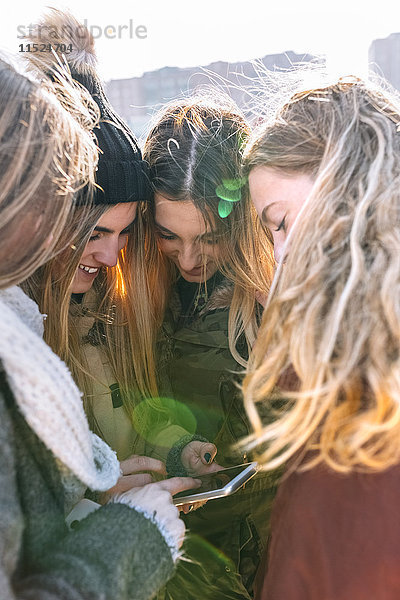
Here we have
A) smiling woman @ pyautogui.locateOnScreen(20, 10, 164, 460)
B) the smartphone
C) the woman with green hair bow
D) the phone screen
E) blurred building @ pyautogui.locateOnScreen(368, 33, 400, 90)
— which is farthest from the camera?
blurred building @ pyautogui.locateOnScreen(368, 33, 400, 90)

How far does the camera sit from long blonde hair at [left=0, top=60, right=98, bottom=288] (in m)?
1.23

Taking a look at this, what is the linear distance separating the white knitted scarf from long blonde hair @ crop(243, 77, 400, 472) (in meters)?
0.41

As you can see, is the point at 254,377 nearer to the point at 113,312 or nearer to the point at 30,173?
the point at 30,173

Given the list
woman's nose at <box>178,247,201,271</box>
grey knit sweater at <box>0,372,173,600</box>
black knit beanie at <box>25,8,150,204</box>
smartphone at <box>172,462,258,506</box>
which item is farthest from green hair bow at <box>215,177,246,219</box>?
grey knit sweater at <box>0,372,173,600</box>

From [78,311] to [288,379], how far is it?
1161mm

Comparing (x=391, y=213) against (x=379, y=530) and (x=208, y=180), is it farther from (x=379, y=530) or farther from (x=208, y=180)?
(x=208, y=180)

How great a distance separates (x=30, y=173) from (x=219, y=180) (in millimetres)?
1090

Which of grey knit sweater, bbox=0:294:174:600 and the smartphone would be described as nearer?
grey knit sweater, bbox=0:294:174:600

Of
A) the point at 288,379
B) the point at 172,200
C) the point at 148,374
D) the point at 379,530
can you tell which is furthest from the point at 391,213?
the point at 148,374

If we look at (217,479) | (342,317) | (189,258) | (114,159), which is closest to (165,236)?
(189,258)

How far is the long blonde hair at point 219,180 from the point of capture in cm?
221

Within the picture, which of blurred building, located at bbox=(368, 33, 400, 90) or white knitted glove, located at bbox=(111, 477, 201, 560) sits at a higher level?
blurred building, located at bbox=(368, 33, 400, 90)

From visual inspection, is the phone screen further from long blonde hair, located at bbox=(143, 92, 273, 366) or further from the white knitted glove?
long blonde hair, located at bbox=(143, 92, 273, 366)

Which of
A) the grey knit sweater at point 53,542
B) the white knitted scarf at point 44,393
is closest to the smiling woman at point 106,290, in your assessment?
the white knitted scarf at point 44,393
